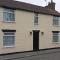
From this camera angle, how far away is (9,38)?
26922 millimetres

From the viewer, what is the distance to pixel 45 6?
127 feet

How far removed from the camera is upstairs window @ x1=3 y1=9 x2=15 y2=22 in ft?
86.1

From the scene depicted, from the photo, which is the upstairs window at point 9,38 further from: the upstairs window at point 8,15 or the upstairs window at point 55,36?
the upstairs window at point 55,36

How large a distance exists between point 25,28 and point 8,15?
3.21 metres

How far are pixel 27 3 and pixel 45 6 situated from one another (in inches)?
202

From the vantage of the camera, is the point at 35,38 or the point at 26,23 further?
the point at 35,38

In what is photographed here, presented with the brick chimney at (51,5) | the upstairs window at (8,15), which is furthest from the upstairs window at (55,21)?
the upstairs window at (8,15)

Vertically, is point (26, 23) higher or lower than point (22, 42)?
higher

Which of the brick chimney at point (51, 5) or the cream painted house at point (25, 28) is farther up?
the brick chimney at point (51, 5)

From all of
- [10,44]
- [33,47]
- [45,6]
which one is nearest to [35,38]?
[33,47]

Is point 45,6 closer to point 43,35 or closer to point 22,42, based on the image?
point 43,35

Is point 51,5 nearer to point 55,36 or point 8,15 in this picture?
point 55,36

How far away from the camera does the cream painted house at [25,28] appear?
26.2m

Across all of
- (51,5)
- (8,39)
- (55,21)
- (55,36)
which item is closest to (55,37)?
(55,36)
